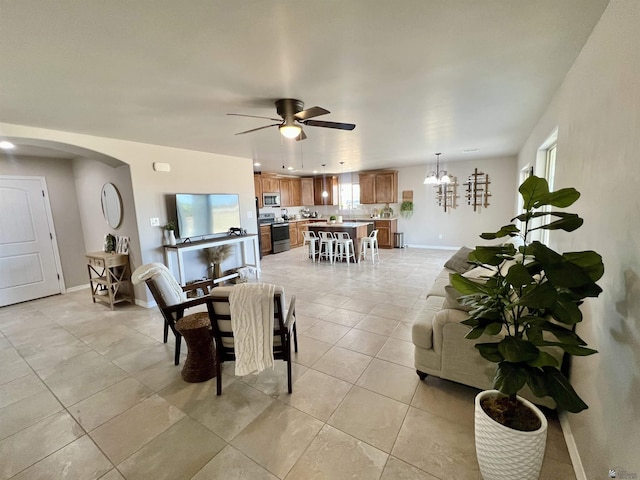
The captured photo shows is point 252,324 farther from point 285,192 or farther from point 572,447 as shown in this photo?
point 285,192

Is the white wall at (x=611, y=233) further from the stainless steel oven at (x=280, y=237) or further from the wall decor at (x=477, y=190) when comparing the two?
the stainless steel oven at (x=280, y=237)

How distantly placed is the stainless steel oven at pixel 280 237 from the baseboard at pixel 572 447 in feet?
22.9

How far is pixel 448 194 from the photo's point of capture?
7414 mm

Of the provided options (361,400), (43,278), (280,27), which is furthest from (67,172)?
(361,400)

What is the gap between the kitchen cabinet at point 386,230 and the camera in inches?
317

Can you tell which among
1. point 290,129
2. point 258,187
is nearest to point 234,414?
point 290,129

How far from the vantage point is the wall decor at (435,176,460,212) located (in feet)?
23.9

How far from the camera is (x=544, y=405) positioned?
1.77 metres

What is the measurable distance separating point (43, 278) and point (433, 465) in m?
6.33

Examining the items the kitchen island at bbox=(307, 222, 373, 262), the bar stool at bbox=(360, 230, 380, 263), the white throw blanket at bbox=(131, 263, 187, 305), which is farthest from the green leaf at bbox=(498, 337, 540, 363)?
the kitchen island at bbox=(307, 222, 373, 262)

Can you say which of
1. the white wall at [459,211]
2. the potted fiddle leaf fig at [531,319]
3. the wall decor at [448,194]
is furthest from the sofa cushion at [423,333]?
the wall decor at [448,194]

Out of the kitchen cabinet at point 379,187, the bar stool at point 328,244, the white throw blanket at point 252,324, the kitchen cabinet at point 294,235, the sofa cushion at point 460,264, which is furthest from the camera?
the kitchen cabinet at point 294,235

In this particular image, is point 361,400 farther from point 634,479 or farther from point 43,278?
point 43,278

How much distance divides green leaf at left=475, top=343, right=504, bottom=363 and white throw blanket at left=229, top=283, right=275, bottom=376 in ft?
4.28
